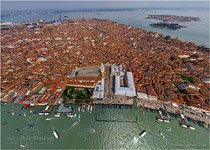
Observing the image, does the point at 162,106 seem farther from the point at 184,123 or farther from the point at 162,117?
the point at 184,123

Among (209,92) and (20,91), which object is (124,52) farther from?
(20,91)

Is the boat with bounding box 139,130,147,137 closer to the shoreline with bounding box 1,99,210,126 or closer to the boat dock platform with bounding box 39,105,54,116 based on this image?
the shoreline with bounding box 1,99,210,126

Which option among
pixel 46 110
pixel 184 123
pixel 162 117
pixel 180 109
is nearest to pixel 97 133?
pixel 46 110

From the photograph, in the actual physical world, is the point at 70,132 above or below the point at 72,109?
below

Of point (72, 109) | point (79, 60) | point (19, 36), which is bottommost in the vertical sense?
point (72, 109)

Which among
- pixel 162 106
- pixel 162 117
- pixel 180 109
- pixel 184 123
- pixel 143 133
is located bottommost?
pixel 143 133

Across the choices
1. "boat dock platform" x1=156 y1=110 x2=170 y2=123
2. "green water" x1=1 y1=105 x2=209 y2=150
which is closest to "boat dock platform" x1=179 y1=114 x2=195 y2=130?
"green water" x1=1 y1=105 x2=209 y2=150

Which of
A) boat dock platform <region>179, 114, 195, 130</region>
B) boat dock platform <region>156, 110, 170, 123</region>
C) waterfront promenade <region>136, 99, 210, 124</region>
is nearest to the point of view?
boat dock platform <region>179, 114, 195, 130</region>

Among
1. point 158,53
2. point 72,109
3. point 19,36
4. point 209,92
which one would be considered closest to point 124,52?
point 158,53
